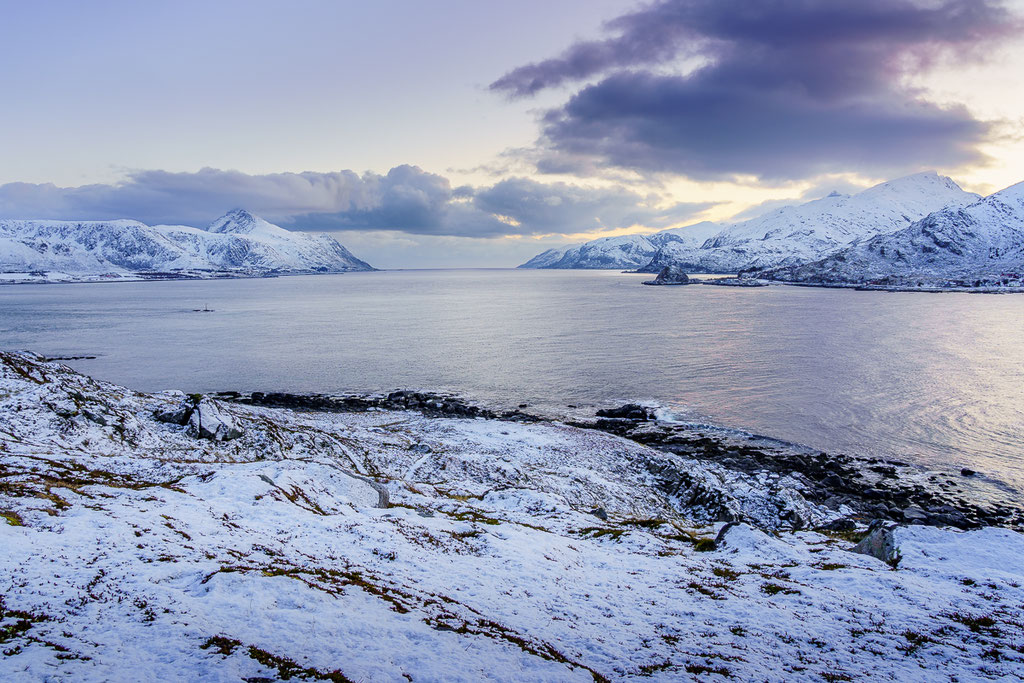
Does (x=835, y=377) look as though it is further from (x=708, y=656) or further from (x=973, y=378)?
(x=708, y=656)

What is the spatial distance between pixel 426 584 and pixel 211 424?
27.0 m

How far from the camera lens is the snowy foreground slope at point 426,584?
37.8ft

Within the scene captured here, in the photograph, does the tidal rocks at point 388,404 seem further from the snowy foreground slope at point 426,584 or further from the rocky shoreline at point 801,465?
the snowy foreground slope at point 426,584

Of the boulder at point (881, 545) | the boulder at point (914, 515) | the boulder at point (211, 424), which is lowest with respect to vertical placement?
the boulder at point (914, 515)

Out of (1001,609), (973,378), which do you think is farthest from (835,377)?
(1001,609)

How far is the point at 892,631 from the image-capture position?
1509cm

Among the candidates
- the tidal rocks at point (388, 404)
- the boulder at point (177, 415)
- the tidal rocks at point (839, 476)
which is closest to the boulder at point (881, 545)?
the tidal rocks at point (839, 476)

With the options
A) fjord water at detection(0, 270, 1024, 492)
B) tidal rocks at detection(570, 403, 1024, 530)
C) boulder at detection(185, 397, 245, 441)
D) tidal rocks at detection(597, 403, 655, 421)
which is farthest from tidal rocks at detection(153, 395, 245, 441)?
tidal rocks at detection(597, 403, 655, 421)

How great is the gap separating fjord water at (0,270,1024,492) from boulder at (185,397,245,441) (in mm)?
23412

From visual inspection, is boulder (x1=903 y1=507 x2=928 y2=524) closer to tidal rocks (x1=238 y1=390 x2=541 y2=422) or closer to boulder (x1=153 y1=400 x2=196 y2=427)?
tidal rocks (x1=238 y1=390 x2=541 y2=422)

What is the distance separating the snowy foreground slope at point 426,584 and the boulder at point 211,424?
4.33 meters

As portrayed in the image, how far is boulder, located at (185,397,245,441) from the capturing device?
115 ft

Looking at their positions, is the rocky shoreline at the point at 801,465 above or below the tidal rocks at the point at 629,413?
below

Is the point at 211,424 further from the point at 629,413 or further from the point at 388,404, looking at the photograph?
the point at 629,413
